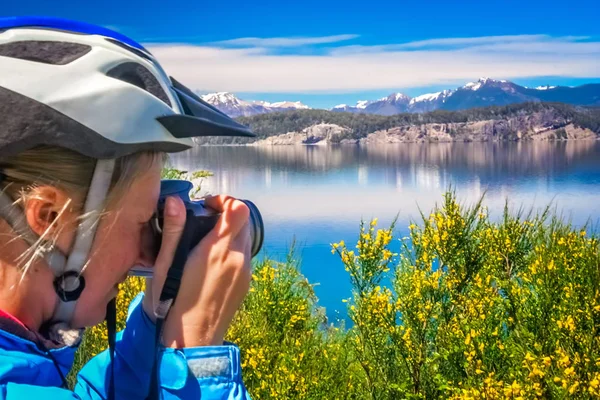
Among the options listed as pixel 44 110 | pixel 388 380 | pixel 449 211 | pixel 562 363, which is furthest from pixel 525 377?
pixel 44 110

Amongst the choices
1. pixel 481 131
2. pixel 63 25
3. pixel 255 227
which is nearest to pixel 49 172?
pixel 63 25

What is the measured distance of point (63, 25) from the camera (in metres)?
1.24

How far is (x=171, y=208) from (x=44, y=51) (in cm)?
38

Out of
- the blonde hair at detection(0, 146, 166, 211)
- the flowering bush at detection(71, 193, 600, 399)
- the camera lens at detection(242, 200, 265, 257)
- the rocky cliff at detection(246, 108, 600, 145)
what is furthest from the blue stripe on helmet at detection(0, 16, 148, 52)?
the rocky cliff at detection(246, 108, 600, 145)

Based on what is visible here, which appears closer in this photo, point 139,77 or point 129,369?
point 139,77

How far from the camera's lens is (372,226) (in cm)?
366

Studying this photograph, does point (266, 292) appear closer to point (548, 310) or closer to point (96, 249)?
point (548, 310)

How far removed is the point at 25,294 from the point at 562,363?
223 centimetres

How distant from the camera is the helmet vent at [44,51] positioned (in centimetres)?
110

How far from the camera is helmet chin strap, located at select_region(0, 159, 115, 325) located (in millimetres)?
1087

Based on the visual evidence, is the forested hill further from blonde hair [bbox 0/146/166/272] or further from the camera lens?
blonde hair [bbox 0/146/166/272]

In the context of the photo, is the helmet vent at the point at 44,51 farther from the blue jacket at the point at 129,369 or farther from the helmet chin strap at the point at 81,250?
the blue jacket at the point at 129,369

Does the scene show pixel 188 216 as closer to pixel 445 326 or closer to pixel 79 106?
pixel 79 106

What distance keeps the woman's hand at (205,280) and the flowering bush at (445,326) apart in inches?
66.8
